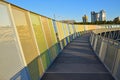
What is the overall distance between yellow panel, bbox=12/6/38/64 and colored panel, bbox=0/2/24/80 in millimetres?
516

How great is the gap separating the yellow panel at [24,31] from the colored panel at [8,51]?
1.69ft

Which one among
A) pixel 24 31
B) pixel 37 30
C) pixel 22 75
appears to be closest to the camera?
pixel 22 75

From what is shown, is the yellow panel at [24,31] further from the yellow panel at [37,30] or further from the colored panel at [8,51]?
the yellow panel at [37,30]

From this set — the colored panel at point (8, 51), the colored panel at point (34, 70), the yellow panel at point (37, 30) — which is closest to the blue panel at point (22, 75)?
the colored panel at point (8, 51)

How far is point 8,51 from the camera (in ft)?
21.0

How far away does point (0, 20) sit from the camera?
603 centimetres

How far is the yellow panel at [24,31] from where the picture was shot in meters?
7.11

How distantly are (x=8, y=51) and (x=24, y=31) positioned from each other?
1.55m

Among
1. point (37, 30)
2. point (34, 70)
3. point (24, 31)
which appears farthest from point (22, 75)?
point (37, 30)

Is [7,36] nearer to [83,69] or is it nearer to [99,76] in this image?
[99,76]

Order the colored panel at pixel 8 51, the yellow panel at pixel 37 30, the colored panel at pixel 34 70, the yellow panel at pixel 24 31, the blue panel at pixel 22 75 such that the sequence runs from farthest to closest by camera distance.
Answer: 1. the yellow panel at pixel 37 30
2. the colored panel at pixel 34 70
3. the yellow panel at pixel 24 31
4. the colored panel at pixel 8 51
5. the blue panel at pixel 22 75

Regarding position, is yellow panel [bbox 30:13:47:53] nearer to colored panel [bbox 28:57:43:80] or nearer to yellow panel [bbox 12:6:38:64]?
yellow panel [bbox 12:6:38:64]

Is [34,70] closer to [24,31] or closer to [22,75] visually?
[24,31]

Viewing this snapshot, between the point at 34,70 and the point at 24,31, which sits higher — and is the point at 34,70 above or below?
below
